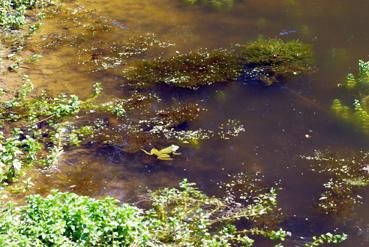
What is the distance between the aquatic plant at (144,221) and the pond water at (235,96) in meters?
0.29

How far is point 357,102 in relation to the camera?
264 inches

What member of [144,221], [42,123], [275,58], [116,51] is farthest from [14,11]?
[144,221]

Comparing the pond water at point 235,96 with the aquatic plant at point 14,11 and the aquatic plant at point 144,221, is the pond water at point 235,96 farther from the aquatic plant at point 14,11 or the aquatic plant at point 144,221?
the aquatic plant at point 14,11

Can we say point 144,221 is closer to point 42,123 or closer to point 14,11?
point 42,123

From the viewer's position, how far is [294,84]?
287 inches

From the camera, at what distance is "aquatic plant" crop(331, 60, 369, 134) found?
6.48 meters

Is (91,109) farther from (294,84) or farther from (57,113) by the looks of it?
(294,84)

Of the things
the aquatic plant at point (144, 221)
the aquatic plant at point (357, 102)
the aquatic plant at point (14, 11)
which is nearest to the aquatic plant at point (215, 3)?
the aquatic plant at point (14, 11)

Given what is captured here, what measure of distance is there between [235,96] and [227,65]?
81cm

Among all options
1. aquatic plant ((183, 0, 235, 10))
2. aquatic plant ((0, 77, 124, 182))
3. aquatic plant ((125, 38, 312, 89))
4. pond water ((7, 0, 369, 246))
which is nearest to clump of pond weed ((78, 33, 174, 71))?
pond water ((7, 0, 369, 246))

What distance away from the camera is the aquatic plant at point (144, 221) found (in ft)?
13.5

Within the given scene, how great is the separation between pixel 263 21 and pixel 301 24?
0.65 metres

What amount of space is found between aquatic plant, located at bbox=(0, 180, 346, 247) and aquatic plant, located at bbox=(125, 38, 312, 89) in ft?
7.65

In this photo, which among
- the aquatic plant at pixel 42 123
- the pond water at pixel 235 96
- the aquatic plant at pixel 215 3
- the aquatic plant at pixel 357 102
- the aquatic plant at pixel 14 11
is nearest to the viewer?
the pond water at pixel 235 96
